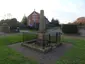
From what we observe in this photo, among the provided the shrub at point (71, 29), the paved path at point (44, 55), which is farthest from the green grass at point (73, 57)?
the shrub at point (71, 29)

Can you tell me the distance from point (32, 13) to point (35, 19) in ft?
8.45

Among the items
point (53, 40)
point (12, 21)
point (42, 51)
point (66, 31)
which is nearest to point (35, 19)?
point (12, 21)

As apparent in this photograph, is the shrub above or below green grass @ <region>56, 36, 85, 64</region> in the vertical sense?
above

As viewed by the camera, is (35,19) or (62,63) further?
(35,19)

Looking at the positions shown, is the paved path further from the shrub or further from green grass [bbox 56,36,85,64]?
the shrub

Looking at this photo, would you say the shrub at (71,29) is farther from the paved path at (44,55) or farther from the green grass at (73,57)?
the paved path at (44,55)

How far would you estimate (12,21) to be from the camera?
1300 inches

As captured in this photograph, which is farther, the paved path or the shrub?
the shrub

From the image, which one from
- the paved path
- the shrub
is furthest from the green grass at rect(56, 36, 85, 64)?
the shrub

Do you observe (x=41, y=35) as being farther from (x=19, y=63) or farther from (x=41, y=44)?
(x=19, y=63)

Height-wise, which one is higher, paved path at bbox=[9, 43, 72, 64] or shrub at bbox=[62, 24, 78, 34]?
shrub at bbox=[62, 24, 78, 34]

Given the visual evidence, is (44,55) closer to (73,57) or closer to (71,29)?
(73,57)

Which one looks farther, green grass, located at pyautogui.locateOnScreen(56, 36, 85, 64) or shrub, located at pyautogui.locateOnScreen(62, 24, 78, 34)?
shrub, located at pyautogui.locateOnScreen(62, 24, 78, 34)

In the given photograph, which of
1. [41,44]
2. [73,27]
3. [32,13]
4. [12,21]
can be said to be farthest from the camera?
[32,13]
